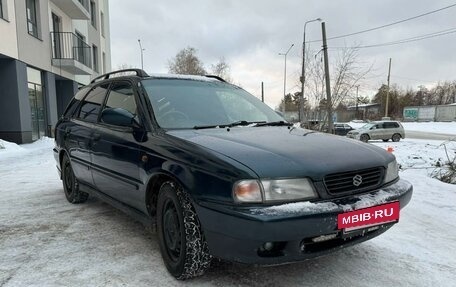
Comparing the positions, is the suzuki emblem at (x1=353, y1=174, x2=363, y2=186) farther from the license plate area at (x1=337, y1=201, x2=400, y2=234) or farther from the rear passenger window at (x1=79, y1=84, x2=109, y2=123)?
the rear passenger window at (x1=79, y1=84, x2=109, y2=123)

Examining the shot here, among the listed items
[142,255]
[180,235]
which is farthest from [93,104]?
[180,235]

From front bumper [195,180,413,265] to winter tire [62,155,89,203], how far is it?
10.0 ft

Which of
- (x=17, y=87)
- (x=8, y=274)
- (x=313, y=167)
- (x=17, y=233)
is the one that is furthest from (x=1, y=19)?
(x=313, y=167)

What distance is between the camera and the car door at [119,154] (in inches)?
131

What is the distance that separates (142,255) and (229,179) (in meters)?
1.42

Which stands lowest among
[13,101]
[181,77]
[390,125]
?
[390,125]

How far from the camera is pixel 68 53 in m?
19.3

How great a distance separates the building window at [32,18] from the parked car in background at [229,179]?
14.4m

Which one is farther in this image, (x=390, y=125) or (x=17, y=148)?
(x=390, y=125)

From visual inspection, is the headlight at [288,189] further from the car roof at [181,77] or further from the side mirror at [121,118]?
the car roof at [181,77]

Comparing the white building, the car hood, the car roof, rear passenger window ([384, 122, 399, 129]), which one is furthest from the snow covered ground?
rear passenger window ([384, 122, 399, 129])

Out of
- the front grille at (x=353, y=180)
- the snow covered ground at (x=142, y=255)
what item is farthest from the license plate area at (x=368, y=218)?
the snow covered ground at (x=142, y=255)

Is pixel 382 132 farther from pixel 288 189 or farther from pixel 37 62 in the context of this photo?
pixel 288 189

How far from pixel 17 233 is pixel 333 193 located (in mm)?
3299
